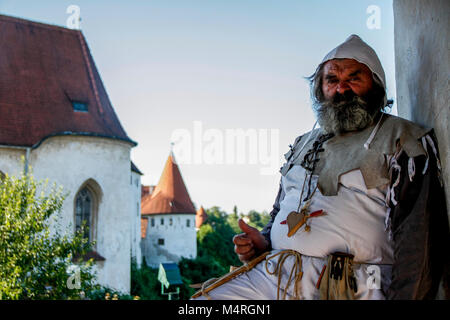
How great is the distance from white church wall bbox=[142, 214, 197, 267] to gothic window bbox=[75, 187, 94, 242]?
15.0 meters

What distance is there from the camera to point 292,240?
186 cm

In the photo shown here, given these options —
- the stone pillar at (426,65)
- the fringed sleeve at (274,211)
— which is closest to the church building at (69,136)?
the fringed sleeve at (274,211)

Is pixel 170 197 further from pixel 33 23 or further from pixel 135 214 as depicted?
pixel 33 23

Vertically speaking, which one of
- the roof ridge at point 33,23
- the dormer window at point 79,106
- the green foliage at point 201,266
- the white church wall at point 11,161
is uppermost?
the roof ridge at point 33,23

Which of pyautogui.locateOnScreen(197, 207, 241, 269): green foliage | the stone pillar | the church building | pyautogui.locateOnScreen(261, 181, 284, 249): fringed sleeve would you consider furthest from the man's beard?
pyautogui.locateOnScreen(197, 207, 241, 269): green foliage

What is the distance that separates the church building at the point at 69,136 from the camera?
15836 mm

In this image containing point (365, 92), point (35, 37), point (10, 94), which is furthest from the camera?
point (35, 37)

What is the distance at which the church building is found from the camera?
15.8 metres

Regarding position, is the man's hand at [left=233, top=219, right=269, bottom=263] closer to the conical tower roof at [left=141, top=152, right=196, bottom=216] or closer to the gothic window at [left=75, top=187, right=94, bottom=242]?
the gothic window at [left=75, top=187, right=94, bottom=242]

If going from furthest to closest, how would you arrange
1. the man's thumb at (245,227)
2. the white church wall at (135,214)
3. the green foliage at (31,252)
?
the white church wall at (135,214) → the green foliage at (31,252) → the man's thumb at (245,227)

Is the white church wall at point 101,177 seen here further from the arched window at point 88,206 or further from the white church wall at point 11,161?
the arched window at point 88,206

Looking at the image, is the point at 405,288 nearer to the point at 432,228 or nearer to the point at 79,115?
the point at 432,228
